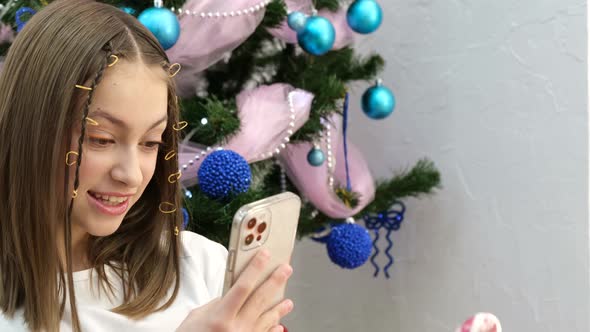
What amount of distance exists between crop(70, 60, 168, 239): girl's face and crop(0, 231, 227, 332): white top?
0.08 m

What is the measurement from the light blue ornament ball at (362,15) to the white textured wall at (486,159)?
25 centimetres

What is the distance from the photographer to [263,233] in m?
0.60

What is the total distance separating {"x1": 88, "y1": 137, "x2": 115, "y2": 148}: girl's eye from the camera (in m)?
0.67

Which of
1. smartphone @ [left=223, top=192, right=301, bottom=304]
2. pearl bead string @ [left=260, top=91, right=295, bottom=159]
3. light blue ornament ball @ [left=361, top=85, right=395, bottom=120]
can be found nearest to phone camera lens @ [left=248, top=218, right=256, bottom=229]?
smartphone @ [left=223, top=192, right=301, bottom=304]

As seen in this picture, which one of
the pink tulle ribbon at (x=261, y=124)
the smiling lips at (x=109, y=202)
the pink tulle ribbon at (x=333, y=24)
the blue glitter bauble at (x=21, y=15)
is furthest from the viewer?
the pink tulle ribbon at (x=333, y=24)

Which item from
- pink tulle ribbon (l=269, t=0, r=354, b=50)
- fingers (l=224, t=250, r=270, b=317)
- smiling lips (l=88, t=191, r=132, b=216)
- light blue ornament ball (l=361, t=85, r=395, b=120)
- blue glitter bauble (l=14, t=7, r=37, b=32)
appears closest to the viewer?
fingers (l=224, t=250, r=270, b=317)

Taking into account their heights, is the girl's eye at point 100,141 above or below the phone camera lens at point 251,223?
below

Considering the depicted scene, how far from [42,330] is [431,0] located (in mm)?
957

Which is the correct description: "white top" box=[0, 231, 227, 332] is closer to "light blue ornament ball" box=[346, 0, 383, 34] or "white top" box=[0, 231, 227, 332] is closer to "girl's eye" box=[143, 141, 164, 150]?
"girl's eye" box=[143, 141, 164, 150]

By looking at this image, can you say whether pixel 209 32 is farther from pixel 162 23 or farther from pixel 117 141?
pixel 117 141

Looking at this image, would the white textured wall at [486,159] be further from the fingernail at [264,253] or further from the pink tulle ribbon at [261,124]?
the fingernail at [264,253]

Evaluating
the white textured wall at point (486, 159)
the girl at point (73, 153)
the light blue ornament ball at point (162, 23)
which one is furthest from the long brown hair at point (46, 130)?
the white textured wall at point (486, 159)

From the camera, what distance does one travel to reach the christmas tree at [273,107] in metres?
0.94

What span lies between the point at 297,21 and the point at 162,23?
23 cm
